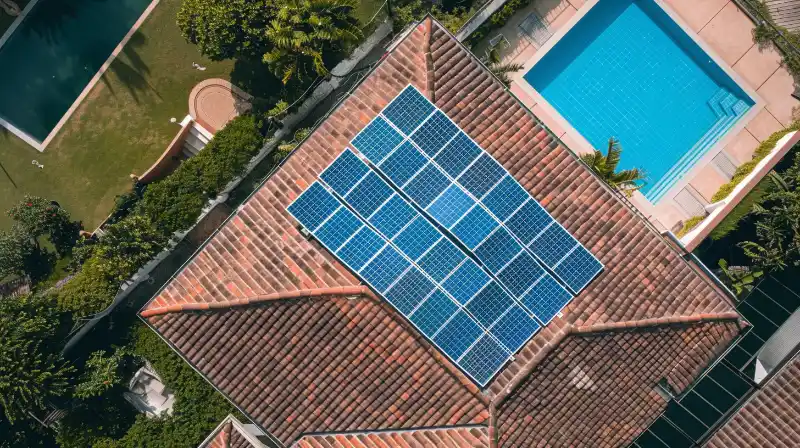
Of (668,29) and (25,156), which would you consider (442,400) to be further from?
(25,156)

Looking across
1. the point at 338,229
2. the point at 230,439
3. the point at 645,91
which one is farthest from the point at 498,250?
the point at 645,91

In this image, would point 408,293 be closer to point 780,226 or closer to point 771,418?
point 771,418

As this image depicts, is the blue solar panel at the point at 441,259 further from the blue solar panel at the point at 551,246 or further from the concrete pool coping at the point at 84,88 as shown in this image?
the concrete pool coping at the point at 84,88

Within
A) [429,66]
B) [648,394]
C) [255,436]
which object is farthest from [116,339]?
[648,394]

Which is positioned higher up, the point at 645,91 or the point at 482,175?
the point at 645,91

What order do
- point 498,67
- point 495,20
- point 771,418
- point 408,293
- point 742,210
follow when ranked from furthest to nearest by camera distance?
point 495,20 < point 498,67 < point 742,210 < point 771,418 < point 408,293

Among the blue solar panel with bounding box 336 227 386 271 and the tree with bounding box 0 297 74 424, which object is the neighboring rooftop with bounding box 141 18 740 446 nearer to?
the blue solar panel with bounding box 336 227 386 271

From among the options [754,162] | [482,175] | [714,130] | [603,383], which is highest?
[714,130]
